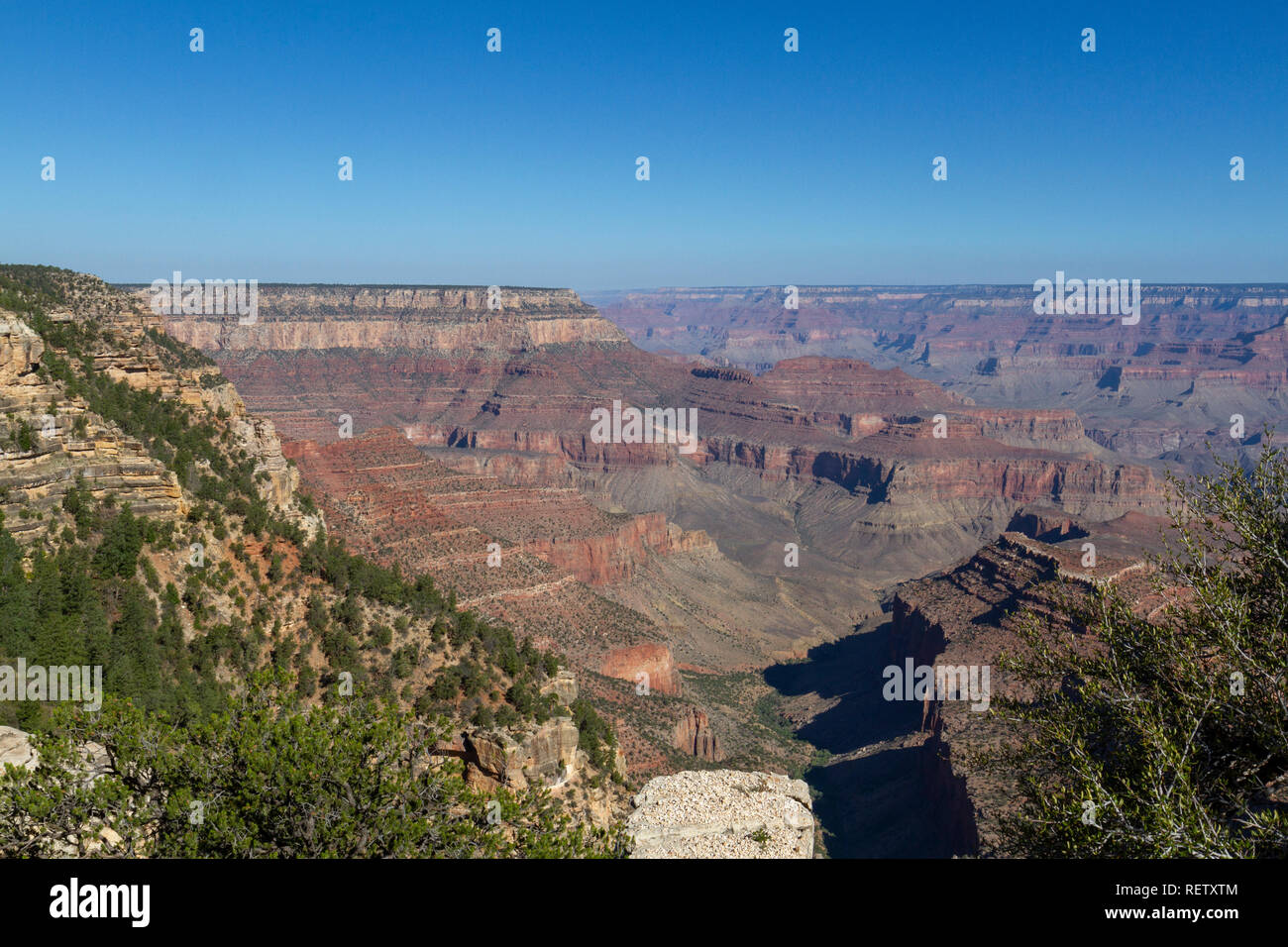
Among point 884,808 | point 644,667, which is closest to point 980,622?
point 884,808

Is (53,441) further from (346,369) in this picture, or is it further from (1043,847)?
(346,369)

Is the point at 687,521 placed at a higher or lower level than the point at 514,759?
lower

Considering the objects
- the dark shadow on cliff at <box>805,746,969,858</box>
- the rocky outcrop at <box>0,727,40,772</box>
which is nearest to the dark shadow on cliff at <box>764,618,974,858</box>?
the dark shadow on cliff at <box>805,746,969,858</box>

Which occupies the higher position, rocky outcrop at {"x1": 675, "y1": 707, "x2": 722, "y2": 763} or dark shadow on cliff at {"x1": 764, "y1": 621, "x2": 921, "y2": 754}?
rocky outcrop at {"x1": 675, "y1": 707, "x2": 722, "y2": 763}

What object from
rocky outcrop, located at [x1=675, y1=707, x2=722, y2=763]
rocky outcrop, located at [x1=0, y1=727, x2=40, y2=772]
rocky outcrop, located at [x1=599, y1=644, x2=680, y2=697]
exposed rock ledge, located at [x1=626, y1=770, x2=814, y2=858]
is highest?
rocky outcrop, located at [x1=0, y1=727, x2=40, y2=772]

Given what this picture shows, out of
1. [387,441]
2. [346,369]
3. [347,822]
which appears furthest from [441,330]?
[347,822]

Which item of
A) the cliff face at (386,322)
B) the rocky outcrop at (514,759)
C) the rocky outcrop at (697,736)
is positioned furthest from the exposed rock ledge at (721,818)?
the cliff face at (386,322)

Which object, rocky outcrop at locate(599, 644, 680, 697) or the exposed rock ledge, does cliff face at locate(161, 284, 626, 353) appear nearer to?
rocky outcrop at locate(599, 644, 680, 697)

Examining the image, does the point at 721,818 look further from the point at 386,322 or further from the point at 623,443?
the point at 386,322

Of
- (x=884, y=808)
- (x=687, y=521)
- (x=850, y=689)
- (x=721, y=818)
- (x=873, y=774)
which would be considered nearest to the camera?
(x=721, y=818)
